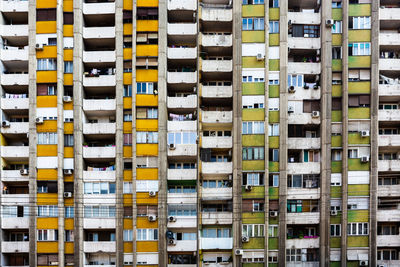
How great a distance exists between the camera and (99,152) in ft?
70.3

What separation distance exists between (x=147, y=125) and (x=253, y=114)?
A: 8.31 metres

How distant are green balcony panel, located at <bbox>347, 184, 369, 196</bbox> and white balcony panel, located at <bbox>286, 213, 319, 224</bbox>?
3180mm

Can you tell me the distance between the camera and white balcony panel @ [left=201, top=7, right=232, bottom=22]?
21844mm

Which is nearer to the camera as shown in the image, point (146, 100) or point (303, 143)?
point (146, 100)

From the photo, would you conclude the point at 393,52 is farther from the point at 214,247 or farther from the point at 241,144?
the point at 214,247

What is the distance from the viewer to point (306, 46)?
21.9 meters

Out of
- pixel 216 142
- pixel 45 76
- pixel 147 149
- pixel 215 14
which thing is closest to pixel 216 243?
pixel 216 142

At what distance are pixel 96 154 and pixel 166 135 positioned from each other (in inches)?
226

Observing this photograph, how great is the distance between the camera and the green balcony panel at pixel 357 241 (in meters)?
21.0

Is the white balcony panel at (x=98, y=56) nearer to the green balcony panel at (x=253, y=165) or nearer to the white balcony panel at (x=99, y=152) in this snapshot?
the white balcony panel at (x=99, y=152)

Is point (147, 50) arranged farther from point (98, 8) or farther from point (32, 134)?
point (32, 134)

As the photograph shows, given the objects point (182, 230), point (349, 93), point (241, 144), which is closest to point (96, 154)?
point (182, 230)

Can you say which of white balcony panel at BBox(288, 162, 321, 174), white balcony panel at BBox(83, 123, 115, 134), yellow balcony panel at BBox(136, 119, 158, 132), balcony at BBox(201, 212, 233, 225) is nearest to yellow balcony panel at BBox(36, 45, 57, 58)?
white balcony panel at BBox(83, 123, 115, 134)

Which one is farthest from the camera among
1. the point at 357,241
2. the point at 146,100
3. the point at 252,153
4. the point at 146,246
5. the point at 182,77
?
the point at 182,77
